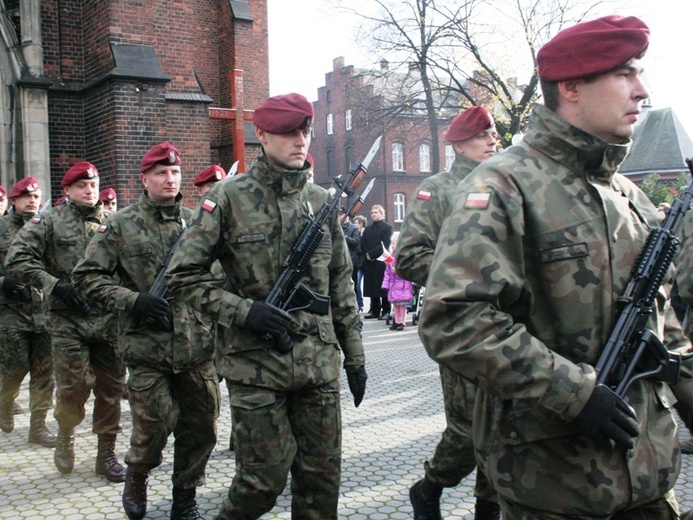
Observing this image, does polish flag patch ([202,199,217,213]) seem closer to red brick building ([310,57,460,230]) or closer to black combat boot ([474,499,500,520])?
black combat boot ([474,499,500,520])

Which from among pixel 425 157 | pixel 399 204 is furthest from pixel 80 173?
pixel 425 157

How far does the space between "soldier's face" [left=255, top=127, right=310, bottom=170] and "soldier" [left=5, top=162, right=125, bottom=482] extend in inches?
97.6

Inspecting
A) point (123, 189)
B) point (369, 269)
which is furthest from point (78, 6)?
point (369, 269)

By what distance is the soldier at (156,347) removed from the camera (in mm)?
4785

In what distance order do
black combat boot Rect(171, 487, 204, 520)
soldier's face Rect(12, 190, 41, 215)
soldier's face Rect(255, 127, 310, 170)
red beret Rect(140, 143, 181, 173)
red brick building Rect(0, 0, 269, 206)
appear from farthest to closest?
red brick building Rect(0, 0, 269, 206) < soldier's face Rect(12, 190, 41, 215) < red beret Rect(140, 143, 181, 173) < black combat boot Rect(171, 487, 204, 520) < soldier's face Rect(255, 127, 310, 170)

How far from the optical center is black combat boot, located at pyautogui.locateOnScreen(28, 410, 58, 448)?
6766 mm

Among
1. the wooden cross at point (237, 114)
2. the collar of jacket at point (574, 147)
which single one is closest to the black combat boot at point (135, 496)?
the collar of jacket at point (574, 147)

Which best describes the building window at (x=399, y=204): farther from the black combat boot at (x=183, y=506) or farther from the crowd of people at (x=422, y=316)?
the black combat boot at (x=183, y=506)

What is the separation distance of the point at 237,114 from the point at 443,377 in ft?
41.4

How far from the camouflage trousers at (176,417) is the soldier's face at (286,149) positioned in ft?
5.40

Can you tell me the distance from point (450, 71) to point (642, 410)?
26.0 meters

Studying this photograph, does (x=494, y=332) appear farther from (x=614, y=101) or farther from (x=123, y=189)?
(x=123, y=189)

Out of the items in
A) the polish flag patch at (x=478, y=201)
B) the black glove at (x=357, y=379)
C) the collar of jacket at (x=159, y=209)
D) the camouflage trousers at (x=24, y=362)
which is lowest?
the camouflage trousers at (x=24, y=362)

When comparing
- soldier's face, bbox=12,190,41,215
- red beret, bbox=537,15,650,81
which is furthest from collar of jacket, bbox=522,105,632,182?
soldier's face, bbox=12,190,41,215
